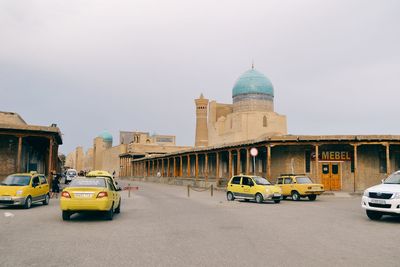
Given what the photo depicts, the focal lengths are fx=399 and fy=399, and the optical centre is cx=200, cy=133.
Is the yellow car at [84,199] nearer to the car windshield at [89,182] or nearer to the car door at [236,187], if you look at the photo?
the car windshield at [89,182]

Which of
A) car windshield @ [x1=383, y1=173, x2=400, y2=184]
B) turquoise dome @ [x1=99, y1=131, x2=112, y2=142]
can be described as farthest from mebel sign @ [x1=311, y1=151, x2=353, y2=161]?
turquoise dome @ [x1=99, y1=131, x2=112, y2=142]

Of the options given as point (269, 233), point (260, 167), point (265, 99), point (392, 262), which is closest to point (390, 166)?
point (260, 167)

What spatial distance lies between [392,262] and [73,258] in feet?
18.4

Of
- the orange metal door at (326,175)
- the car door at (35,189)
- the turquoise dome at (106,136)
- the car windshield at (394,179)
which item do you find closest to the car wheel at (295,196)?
the orange metal door at (326,175)

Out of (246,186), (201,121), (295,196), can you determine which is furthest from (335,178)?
(201,121)

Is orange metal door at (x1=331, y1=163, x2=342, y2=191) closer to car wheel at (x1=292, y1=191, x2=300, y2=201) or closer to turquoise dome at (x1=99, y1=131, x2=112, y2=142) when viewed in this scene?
car wheel at (x1=292, y1=191, x2=300, y2=201)

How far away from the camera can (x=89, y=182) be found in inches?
514

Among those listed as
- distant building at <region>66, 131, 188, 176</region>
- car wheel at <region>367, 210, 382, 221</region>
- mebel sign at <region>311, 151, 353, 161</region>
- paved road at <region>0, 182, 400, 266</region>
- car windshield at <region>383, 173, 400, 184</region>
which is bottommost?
paved road at <region>0, 182, 400, 266</region>

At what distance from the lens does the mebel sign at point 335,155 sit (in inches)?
1225

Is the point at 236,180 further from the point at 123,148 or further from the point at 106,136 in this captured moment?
the point at 106,136

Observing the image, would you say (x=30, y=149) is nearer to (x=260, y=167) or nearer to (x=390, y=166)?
(x=260, y=167)

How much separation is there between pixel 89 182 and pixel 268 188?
10.6 metres

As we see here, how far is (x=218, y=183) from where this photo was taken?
3650cm

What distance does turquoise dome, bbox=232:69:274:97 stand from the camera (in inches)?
2736
